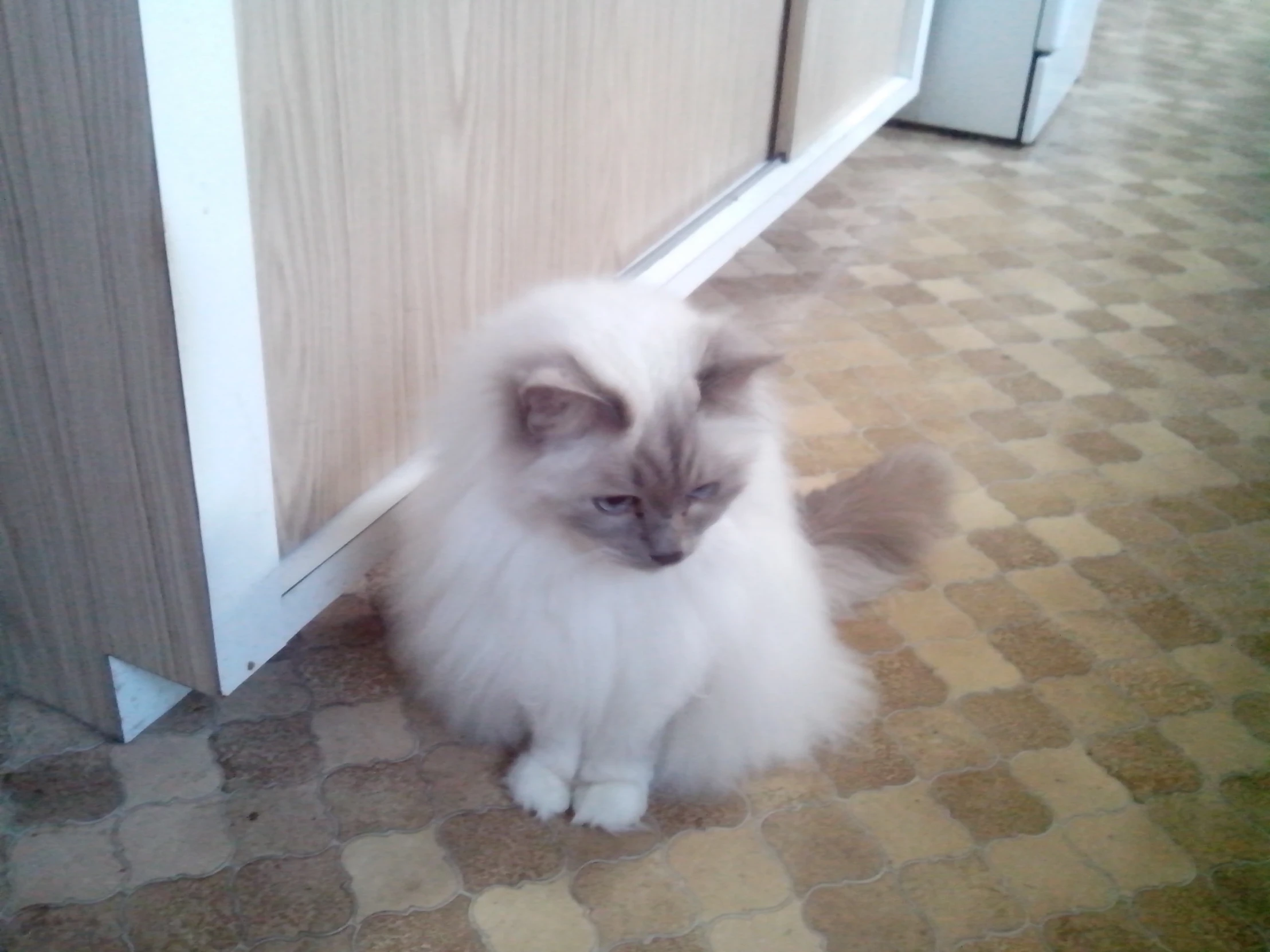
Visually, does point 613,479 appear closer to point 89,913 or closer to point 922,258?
point 89,913

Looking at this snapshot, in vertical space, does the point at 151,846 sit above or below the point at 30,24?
below

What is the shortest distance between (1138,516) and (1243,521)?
0.51 feet

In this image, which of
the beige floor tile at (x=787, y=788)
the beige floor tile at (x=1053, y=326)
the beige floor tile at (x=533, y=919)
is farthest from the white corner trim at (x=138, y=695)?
the beige floor tile at (x=1053, y=326)

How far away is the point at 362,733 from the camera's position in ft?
3.59

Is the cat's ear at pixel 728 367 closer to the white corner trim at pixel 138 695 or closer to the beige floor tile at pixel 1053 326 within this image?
the white corner trim at pixel 138 695

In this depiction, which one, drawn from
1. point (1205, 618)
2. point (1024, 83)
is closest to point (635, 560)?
point (1205, 618)

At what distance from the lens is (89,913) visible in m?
0.89

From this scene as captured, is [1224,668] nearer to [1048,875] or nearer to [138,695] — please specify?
[1048,875]

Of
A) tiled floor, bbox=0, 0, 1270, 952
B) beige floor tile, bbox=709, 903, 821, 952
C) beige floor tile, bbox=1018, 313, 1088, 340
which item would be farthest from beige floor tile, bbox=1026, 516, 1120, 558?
beige floor tile, bbox=709, 903, 821, 952

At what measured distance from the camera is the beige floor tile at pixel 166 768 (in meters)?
1.01

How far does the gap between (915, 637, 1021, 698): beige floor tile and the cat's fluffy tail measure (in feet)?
0.32

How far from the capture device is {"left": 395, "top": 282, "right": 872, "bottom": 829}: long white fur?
2.77 ft

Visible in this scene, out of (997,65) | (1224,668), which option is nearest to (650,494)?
(1224,668)

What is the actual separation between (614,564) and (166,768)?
0.52 meters
